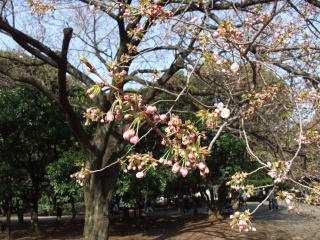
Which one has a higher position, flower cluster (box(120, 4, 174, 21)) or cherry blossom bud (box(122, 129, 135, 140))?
flower cluster (box(120, 4, 174, 21))

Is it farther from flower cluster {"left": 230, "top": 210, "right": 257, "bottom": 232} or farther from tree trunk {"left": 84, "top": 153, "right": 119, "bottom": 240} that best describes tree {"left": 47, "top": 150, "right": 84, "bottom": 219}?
flower cluster {"left": 230, "top": 210, "right": 257, "bottom": 232}

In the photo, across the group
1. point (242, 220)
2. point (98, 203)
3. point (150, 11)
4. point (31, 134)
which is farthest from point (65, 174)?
point (242, 220)

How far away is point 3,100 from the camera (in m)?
9.42

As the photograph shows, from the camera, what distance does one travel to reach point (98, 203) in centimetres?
665

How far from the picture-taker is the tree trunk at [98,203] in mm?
6535

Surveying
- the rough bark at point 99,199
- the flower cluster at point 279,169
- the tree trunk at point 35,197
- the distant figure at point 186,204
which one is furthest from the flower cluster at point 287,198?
the distant figure at point 186,204

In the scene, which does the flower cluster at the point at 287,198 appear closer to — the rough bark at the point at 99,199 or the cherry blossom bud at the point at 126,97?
the cherry blossom bud at the point at 126,97

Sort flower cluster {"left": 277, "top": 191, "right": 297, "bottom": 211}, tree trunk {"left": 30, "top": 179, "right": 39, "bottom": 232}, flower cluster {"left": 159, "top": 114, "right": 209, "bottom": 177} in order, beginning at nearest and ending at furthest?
flower cluster {"left": 159, "top": 114, "right": 209, "bottom": 177}
flower cluster {"left": 277, "top": 191, "right": 297, "bottom": 211}
tree trunk {"left": 30, "top": 179, "right": 39, "bottom": 232}

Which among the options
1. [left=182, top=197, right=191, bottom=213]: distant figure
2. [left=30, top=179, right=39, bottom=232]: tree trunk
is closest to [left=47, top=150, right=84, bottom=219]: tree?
[left=30, top=179, right=39, bottom=232]: tree trunk

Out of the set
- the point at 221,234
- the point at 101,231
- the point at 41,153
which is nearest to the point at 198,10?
the point at 101,231

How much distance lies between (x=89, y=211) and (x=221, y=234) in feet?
18.0

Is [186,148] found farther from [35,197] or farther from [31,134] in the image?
[35,197]

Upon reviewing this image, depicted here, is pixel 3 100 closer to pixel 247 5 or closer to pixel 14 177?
pixel 14 177

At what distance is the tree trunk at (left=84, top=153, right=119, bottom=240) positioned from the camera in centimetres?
654
